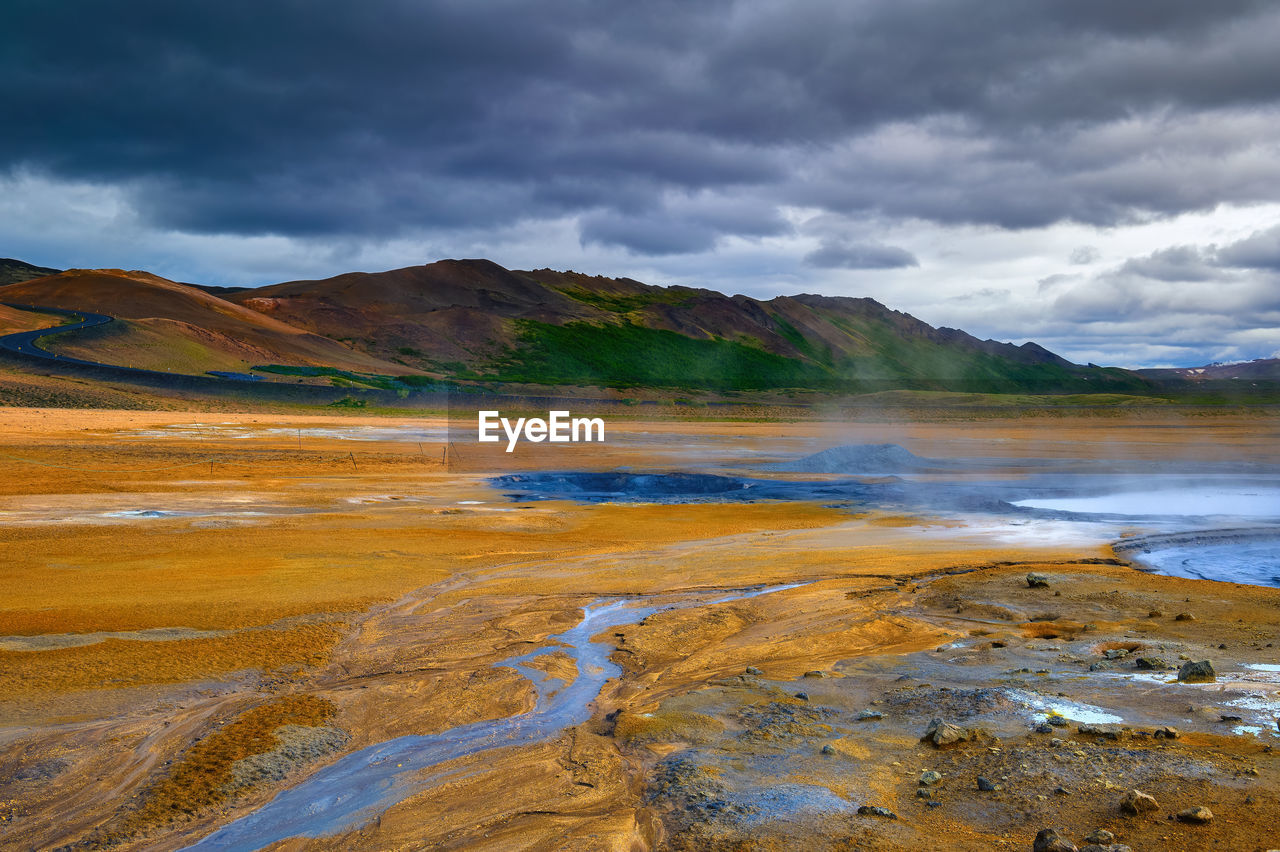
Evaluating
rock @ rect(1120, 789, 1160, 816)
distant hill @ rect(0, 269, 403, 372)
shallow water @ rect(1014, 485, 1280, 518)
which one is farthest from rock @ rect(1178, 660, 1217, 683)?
distant hill @ rect(0, 269, 403, 372)

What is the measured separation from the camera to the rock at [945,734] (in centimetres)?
756

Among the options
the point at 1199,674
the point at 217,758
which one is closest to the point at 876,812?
the point at 1199,674

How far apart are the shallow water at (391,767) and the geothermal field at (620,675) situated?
1.3 inches

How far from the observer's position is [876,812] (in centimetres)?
628

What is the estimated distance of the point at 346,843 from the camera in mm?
6141

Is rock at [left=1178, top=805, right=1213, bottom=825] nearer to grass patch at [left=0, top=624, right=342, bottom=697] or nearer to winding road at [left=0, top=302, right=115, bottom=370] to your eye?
grass patch at [left=0, top=624, right=342, bottom=697]

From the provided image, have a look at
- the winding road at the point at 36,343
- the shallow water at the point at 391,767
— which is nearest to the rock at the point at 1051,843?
the shallow water at the point at 391,767

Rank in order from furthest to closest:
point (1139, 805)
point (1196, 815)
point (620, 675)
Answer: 1. point (620, 675)
2. point (1139, 805)
3. point (1196, 815)

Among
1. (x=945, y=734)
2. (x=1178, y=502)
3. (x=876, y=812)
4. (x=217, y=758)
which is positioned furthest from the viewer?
(x=1178, y=502)

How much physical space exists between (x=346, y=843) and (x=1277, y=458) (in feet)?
183

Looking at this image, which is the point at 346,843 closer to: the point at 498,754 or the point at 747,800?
the point at 498,754

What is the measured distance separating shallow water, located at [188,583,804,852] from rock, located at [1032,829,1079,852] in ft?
14.4

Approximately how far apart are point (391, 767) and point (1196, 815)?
245 inches

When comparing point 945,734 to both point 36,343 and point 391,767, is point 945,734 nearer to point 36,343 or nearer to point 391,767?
point 391,767
